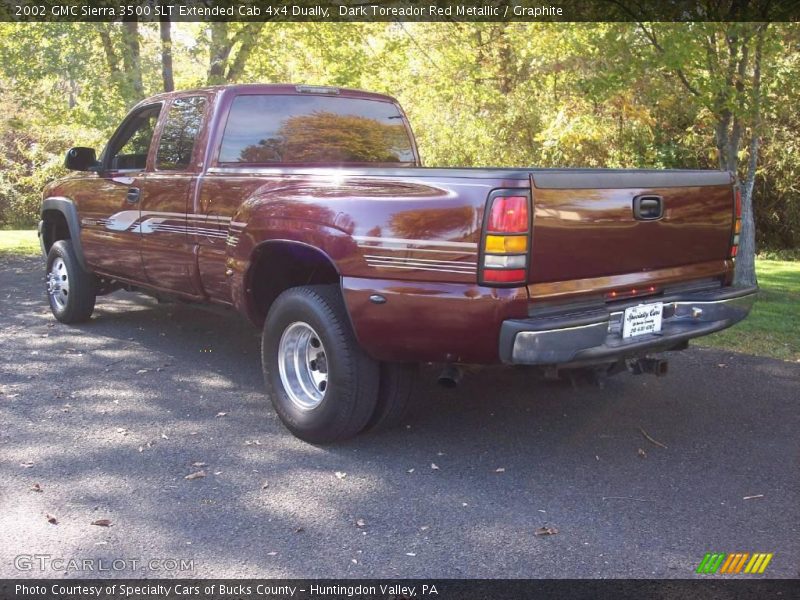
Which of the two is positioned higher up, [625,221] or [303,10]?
[303,10]

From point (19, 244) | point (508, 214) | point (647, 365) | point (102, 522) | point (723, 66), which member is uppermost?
point (723, 66)

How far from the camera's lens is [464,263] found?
3525 millimetres

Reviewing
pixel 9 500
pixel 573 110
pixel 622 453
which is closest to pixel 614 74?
pixel 573 110

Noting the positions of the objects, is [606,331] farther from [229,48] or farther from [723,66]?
[229,48]

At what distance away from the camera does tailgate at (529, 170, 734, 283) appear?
139 inches

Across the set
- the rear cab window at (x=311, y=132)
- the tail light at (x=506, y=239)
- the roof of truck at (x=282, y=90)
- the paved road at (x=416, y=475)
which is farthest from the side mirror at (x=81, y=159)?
the tail light at (x=506, y=239)

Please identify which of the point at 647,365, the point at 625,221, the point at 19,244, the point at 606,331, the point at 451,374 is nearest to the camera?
the point at 606,331

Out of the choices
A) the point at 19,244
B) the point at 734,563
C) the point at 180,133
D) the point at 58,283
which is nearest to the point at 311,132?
the point at 180,133

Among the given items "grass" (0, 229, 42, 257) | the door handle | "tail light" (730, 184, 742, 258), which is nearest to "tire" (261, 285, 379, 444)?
the door handle

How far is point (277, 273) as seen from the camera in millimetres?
4777

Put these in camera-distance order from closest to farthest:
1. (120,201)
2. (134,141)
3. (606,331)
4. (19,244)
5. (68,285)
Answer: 1. (606,331)
2. (120,201)
3. (134,141)
4. (68,285)
5. (19,244)

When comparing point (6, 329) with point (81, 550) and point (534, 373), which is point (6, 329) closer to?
point (81, 550)

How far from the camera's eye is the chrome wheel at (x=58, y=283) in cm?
718

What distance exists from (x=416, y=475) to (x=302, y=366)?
1003 millimetres
